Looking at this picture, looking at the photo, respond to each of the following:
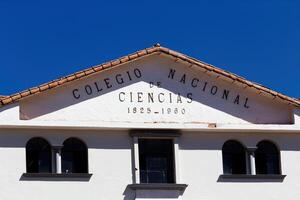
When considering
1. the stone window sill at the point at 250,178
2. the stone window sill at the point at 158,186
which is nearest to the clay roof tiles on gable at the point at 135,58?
the stone window sill at the point at 250,178

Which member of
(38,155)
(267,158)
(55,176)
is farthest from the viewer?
(267,158)

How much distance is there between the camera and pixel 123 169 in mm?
39219

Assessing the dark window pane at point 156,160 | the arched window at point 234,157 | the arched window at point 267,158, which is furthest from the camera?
the arched window at point 267,158

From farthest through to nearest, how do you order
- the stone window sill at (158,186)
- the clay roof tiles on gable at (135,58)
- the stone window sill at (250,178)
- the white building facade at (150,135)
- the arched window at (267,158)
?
the arched window at (267,158), the stone window sill at (250,178), the stone window sill at (158,186), the white building facade at (150,135), the clay roof tiles on gable at (135,58)

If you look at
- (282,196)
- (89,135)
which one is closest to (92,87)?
(89,135)

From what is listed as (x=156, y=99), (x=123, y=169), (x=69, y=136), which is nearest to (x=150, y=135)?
(x=156, y=99)

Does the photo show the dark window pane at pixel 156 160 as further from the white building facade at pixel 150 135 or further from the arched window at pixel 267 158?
the arched window at pixel 267 158

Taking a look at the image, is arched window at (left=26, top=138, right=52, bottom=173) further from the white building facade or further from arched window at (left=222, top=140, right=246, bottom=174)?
arched window at (left=222, top=140, right=246, bottom=174)

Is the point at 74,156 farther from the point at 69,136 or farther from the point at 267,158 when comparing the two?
the point at 267,158

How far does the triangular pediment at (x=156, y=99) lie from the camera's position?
39125mm

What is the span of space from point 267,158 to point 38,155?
7.88 m

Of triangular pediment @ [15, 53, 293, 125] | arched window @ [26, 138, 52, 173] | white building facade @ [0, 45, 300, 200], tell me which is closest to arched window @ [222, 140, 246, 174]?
white building facade @ [0, 45, 300, 200]

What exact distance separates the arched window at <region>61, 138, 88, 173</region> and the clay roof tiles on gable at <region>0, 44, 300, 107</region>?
77.0 inches

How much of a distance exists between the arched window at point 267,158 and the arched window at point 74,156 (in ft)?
19.5
